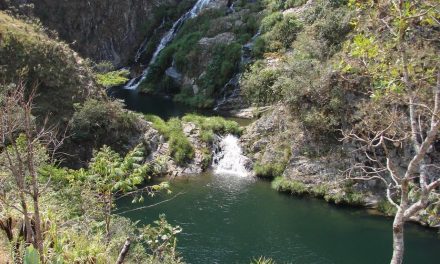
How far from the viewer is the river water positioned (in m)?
25.1

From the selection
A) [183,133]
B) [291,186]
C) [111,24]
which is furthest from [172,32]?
[291,186]

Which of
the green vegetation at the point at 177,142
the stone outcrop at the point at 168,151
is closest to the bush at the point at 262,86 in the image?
the stone outcrop at the point at 168,151

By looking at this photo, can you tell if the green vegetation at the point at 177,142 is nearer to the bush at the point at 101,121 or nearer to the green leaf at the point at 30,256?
the bush at the point at 101,121

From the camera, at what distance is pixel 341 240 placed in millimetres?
27391

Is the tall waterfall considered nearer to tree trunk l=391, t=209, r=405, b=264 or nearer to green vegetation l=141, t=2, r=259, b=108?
green vegetation l=141, t=2, r=259, b=108

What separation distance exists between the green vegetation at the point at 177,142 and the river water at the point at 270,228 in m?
2.44

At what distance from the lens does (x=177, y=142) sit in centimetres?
3809

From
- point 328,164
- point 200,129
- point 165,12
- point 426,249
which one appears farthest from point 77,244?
point 165,12

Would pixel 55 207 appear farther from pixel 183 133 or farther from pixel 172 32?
pixel 172 32

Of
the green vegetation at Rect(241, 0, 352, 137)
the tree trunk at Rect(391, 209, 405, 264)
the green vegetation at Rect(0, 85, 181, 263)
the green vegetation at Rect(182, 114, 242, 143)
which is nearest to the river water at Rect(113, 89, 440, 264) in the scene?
the green vegetation at Rect(241, 0, 352, 137)

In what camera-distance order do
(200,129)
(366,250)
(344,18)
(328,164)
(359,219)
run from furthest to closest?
1. (344,18)
2. (200,129)
3. (328,164)
4. (359,219)
5. (366,250)

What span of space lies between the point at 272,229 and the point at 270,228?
0.18m

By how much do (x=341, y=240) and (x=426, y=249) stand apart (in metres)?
4.58

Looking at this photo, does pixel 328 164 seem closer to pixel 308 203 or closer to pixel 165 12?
pixel 308 203
